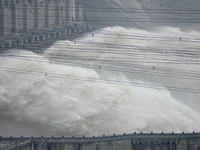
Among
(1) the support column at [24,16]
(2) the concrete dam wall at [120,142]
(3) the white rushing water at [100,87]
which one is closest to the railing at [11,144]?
(2) the concrete dam wall at [120,142]

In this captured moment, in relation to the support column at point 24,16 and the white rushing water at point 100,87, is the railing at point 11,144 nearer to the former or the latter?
the white rushing water at point 100,87

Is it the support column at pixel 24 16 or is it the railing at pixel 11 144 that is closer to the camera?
the railing at pixel 11 144

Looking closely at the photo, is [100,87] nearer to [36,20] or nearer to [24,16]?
[24,16]

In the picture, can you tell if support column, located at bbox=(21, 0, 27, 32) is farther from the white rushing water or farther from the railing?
the railing

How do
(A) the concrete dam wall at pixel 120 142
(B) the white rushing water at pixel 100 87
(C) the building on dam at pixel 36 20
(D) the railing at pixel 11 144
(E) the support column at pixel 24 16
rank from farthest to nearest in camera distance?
(E) the support column at pixel 24 16
(C) the building on dam at pixel 36 20
(B) the white rushing water at pixel 100 87
(A) the concrete dam wall at pixel 120 142
(D) the railing at pixel 11 144

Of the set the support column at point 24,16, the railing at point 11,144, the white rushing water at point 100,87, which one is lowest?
the railing at point 11,144

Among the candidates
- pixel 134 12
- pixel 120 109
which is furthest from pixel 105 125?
pixel 134 12

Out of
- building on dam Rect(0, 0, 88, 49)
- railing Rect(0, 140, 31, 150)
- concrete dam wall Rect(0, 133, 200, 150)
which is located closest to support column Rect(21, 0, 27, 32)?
building on dam Rect(0, 0, 88, 49)
